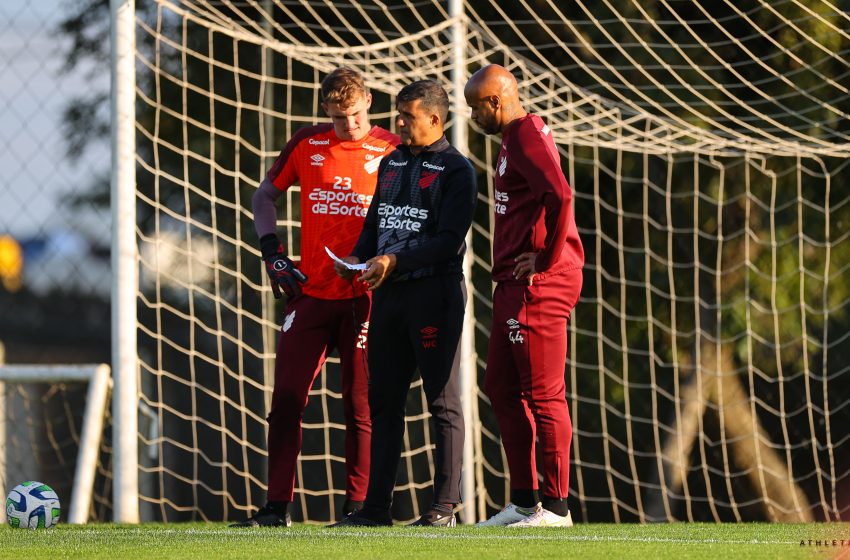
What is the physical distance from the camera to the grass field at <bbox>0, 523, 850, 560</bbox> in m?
3.69

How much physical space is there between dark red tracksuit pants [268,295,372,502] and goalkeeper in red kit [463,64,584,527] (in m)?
0.60

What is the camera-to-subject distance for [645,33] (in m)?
9.28

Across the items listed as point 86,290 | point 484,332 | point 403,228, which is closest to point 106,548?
point 403,228

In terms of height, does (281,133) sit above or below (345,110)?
above

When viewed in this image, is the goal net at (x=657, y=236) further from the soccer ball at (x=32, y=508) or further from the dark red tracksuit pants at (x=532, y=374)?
the dark red tracksuit pants at (x=532, y=374)

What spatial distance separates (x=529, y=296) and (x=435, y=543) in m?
0.96

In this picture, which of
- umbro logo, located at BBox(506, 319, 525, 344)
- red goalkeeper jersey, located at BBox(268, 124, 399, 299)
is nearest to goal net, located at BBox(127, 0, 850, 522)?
red goalkeeper jersey, located at BBox(268, 124, 399, 299)

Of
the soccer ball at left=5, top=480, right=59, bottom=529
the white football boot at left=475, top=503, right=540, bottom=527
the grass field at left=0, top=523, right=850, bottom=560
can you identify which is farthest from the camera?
the soccer ball at left=5, top=480, right=59, bottom=529

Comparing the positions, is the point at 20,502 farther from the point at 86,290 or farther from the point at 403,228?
the point at 86,290

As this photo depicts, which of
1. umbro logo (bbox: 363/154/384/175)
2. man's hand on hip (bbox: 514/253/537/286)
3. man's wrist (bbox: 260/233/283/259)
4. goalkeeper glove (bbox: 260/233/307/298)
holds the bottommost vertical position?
man's hand on hip (bbox: 514/253/537/286)

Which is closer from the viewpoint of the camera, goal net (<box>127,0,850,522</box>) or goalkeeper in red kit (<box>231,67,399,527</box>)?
goalkeeper in red kit (<box>231,67,399,527</box>)

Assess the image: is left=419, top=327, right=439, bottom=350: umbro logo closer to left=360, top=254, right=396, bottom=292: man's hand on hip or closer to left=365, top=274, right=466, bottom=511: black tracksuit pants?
left=365, top=274, right=466, bottom=511: black tracksuit pants

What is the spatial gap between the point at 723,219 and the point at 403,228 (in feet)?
17.8

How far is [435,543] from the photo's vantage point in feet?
12.9
